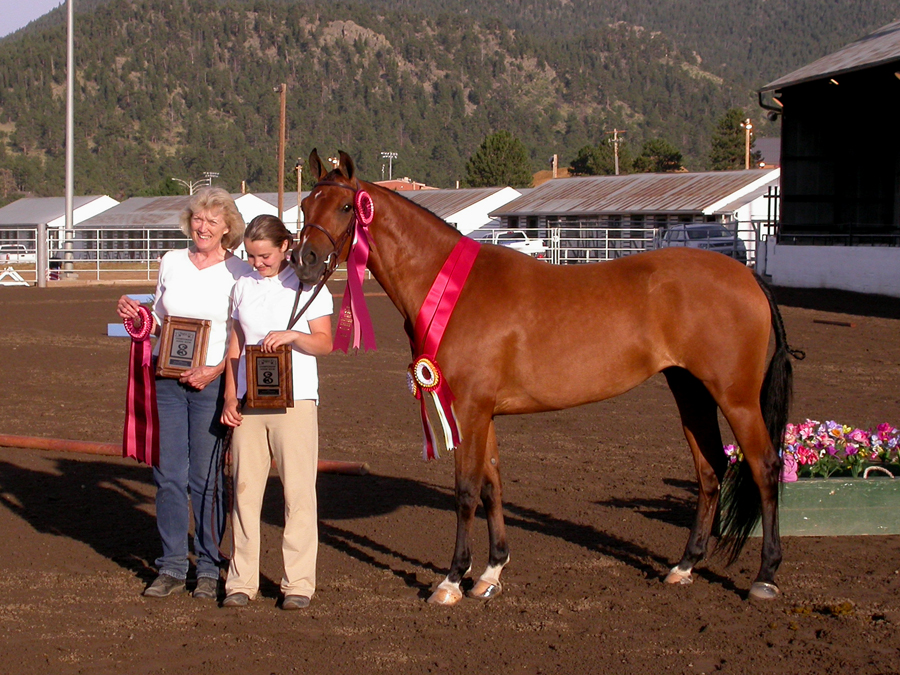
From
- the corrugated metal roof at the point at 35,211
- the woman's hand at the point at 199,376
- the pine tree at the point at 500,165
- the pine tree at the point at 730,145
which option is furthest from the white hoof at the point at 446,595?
the pine tree at the point at 730,145

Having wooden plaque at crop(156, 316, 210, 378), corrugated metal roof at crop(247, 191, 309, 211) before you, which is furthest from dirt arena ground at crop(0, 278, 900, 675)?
corrugated metal roof at crop(247, 191, 309, 211)

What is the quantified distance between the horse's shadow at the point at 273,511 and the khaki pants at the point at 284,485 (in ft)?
1.06

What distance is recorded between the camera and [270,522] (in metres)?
5.95

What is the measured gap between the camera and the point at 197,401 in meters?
4.74

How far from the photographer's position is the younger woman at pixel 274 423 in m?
4.42

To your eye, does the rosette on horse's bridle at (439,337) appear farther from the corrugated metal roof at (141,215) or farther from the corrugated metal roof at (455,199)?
the corrugated metal roof at (141,215)

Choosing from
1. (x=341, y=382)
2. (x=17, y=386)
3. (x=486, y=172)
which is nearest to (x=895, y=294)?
(x=341, y=382)

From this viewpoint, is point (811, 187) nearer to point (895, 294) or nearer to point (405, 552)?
point (895, 294)

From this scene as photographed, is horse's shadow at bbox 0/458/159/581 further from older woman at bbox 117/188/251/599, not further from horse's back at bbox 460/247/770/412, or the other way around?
horse's back at bbox 460/247/770/412

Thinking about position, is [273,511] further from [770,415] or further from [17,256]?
[17,256]

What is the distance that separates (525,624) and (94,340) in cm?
1238

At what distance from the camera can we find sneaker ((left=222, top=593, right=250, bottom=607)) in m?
4.53

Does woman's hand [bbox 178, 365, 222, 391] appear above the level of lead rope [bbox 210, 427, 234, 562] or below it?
above

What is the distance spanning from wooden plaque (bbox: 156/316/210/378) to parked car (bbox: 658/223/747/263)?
29.0 metres
